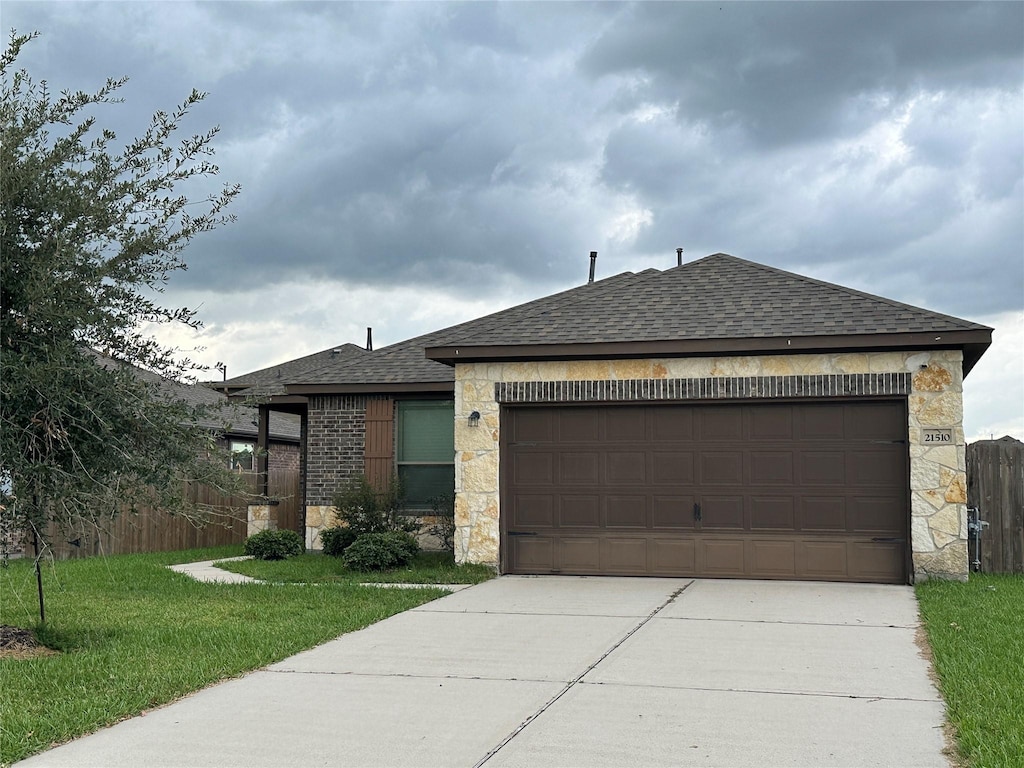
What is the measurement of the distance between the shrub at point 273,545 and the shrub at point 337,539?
543 mm

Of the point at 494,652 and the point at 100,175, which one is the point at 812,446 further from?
the point at 100,175

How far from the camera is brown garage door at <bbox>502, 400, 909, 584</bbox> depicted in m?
13.3

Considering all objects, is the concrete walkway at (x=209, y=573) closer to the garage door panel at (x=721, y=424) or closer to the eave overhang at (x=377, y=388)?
the eave overhang at (x=377, y=388)

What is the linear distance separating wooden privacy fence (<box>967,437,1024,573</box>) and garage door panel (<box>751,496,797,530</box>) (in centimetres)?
289

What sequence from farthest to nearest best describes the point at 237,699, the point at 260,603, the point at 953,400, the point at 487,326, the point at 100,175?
1. the point at 487,326
2. the point at 953,400
3. the point at 260,603
4. the point at 100,175
5. the point at 237,699

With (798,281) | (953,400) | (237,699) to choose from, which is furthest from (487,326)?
(237,699)

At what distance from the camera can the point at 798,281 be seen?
50.5 ft

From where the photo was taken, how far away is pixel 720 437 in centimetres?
1373

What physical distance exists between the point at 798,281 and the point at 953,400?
326 cm

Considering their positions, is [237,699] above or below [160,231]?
below


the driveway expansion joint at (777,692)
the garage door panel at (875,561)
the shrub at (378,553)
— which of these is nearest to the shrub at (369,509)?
the shrub at (378,553)

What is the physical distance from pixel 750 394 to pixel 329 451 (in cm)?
781

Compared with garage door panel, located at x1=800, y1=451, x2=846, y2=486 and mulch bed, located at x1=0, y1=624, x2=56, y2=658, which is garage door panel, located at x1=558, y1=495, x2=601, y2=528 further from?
mulch bed, located at x1=0, y1=624, x2=56, y2=658

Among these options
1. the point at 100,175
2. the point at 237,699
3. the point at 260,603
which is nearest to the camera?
the point at 237,699
